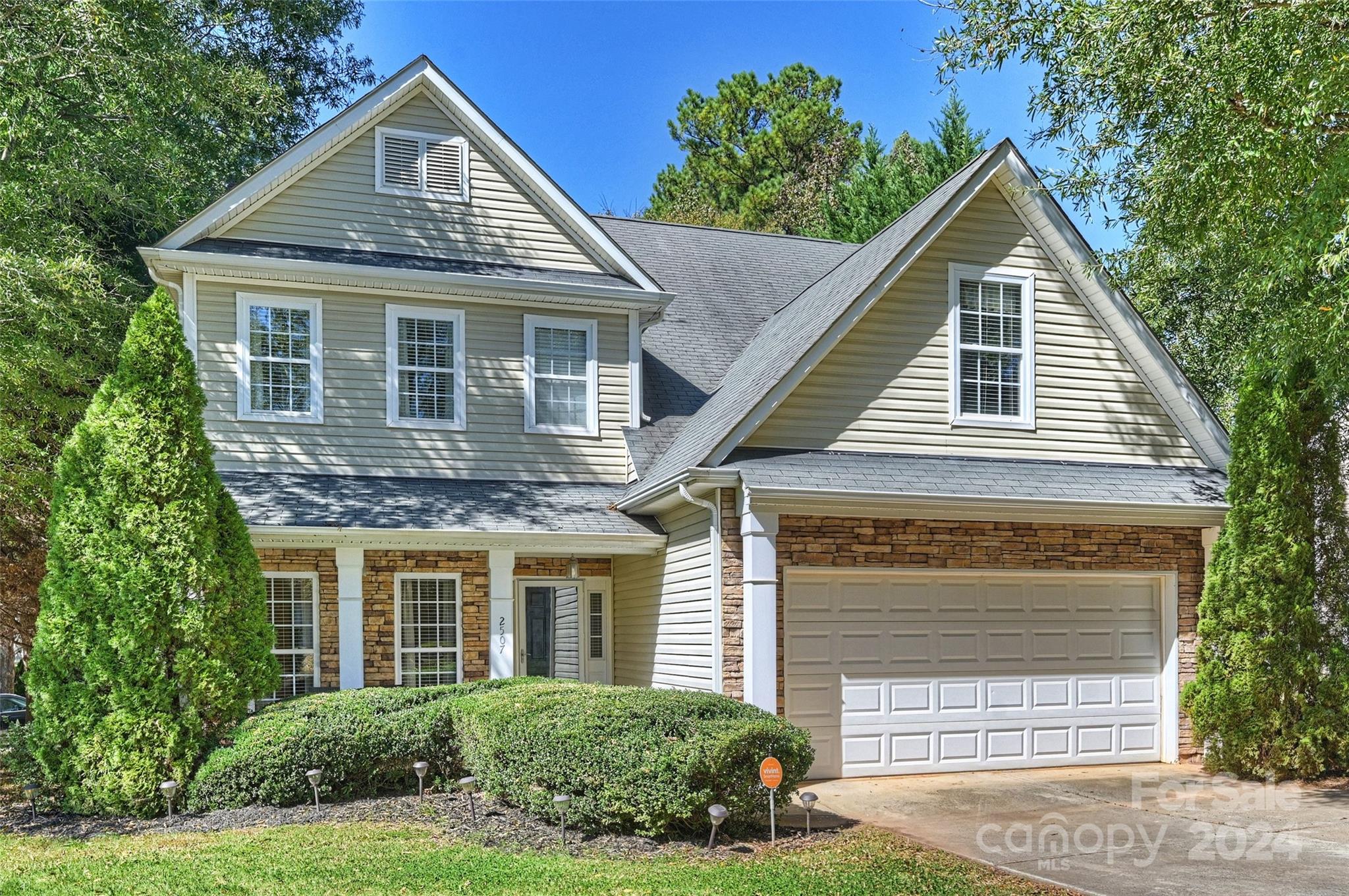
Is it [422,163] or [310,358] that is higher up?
[422,163]

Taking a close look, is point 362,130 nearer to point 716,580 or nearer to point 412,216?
point 412,216

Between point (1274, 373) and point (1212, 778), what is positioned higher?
point (1274, 373)

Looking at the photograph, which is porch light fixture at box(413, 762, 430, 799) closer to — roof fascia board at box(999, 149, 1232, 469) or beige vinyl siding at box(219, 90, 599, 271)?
beige vinyl siding at box(219, 90, 599, 271)

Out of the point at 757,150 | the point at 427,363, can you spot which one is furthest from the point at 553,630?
the point at 757,150

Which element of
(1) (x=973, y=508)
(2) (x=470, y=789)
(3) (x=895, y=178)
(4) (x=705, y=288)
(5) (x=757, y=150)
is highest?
(5) (x=757, y=150)

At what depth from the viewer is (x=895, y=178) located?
90.5ft

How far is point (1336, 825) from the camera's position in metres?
9.65

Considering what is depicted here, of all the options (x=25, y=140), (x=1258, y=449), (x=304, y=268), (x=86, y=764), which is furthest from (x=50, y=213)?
→ (x=1258, y=449)

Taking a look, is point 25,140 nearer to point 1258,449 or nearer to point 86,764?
point 86,764

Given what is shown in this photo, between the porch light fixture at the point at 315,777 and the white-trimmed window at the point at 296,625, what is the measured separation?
3.02 metres

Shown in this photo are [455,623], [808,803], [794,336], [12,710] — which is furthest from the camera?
[12,710]

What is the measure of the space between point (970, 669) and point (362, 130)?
383 inches

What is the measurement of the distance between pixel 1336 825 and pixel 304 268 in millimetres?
11797

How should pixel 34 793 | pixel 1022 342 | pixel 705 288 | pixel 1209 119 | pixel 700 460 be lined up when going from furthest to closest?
pixel 705 288 < pixel 1022 342 < pixel 700 460 < pixel 1209 119 < pixel 34 793
